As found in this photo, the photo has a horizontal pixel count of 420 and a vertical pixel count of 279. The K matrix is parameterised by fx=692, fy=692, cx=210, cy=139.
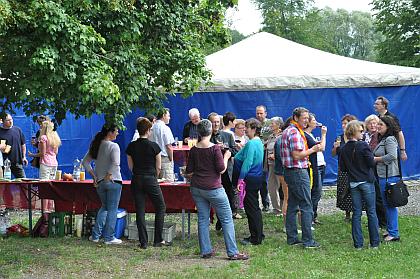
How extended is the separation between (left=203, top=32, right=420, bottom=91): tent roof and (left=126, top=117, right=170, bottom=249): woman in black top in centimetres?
595

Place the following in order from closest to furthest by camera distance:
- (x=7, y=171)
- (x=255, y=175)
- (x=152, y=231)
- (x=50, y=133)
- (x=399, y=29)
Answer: (x=255, y=175), (x=152, y=231), (x=7, y=171), (x=50, y=133), (x=399, y=29)

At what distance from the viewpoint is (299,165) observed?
29.3ft

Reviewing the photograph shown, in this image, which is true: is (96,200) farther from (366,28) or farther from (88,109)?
(366,28)

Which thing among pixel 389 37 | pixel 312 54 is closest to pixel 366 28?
pixel 389 37

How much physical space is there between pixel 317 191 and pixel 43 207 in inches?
170

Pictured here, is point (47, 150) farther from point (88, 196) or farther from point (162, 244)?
point (162, 244)

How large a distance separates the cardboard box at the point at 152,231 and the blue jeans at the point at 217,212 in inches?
46.2

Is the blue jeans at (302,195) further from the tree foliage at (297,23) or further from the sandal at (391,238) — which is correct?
the tree foliage at (297,23)

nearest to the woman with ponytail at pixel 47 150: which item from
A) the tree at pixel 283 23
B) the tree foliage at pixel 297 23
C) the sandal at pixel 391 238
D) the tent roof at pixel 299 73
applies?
the tent roof at pixel 299 73

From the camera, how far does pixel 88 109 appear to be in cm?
747

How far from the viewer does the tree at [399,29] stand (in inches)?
1057

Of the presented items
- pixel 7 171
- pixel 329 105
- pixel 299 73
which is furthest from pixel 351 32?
pixel 7 171

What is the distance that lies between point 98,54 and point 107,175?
8.92 feet

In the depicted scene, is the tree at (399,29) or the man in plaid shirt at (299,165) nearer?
the man in plaid shirt at (299,165)
